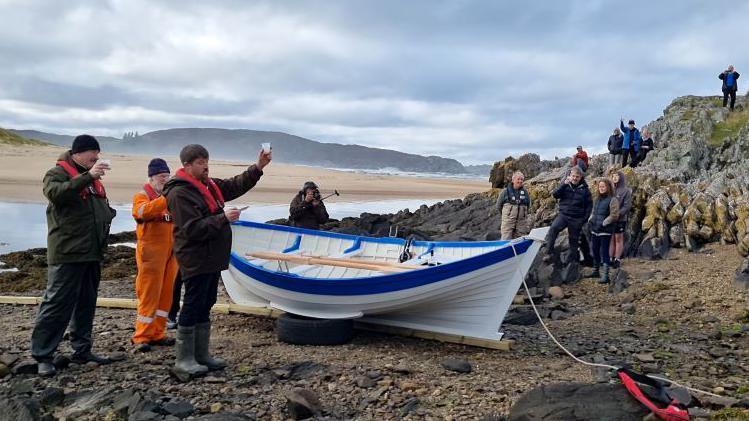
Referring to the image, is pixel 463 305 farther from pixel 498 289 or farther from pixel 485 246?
pixel 485 246

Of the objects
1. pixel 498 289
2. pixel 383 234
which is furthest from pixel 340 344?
pixel 383 234

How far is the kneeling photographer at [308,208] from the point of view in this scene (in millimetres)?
10531

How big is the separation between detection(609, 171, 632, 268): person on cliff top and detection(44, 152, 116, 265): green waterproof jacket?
915 centimetres

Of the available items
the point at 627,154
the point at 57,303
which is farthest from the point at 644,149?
the point at 57,303

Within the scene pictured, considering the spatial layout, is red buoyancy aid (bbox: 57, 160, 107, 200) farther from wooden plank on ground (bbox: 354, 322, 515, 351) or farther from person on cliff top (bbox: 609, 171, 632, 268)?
person on cliff top (bbox: 609, 171, 632, 268)

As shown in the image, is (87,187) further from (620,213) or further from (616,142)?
(616,142)

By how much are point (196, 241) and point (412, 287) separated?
105 inches

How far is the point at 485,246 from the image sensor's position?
8.62 metres

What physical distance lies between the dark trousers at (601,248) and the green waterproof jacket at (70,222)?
358 inches

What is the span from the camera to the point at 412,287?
7.19 m

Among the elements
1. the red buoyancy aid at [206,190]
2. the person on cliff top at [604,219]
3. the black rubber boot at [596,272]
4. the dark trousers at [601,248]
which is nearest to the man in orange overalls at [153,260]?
the red buoyancy aid at [206,190]

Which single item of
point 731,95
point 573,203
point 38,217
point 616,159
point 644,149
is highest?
point 731,95

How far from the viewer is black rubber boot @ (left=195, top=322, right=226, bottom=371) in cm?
614

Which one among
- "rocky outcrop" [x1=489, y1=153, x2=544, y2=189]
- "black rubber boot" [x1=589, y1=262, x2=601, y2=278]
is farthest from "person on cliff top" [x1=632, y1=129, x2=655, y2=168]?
"black rubber boot" [x1=589, y1=262, x2=601, y2=278]
